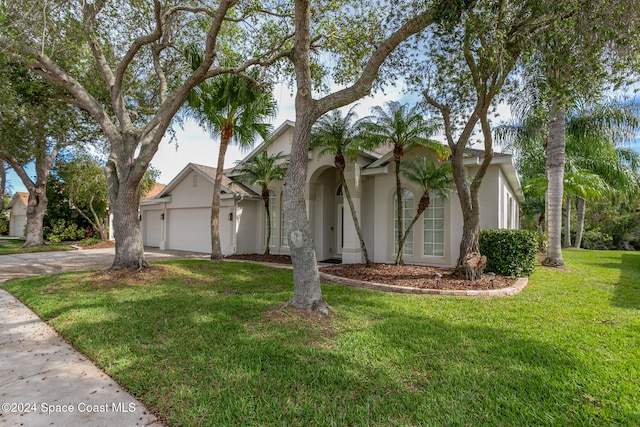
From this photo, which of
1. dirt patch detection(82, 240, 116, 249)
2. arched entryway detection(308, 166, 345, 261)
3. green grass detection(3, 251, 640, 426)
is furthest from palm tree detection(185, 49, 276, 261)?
dirt patch detection(82, 240, 116, 249)

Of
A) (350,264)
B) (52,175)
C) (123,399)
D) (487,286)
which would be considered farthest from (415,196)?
(52,175)

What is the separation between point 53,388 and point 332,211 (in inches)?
511

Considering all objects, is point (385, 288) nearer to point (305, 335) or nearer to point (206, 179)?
point (305, 335)

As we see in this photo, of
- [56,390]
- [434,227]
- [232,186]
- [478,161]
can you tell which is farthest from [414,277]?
[232,186]

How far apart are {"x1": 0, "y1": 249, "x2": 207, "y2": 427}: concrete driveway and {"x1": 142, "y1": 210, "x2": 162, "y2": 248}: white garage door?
649 inches

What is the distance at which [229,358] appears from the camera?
413 centimetres

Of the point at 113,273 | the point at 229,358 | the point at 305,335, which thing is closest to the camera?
the point at 229,358

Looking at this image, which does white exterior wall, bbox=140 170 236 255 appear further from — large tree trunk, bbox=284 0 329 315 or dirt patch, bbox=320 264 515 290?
large tree trunk, bbox=284 0 329 315

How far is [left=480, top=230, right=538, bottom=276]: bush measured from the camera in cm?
980

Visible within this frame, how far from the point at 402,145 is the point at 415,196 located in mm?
2458

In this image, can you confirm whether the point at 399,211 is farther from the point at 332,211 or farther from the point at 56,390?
the point at 56,390

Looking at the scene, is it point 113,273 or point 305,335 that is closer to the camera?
point 305,335

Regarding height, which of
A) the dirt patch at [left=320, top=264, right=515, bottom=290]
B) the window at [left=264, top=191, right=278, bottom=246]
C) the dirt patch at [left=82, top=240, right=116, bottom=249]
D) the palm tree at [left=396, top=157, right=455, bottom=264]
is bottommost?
the dirt patch at [left=82, top=240, right=116, bottom=249]

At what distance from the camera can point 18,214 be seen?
37.6 metres
